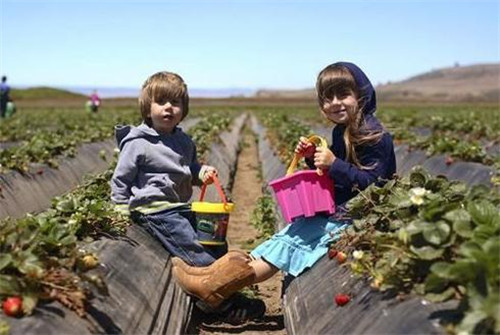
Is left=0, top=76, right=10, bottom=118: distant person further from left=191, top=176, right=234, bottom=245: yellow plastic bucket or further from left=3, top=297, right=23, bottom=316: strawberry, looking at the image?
left=3, top=297, right=23, bottom=316: strawberry

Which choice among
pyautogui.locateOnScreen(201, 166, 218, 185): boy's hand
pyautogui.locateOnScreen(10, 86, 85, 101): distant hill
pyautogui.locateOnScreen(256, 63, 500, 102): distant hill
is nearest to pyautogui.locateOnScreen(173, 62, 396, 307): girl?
pyautogui.locateOnScreen(201, 166, 218, 185): boy's hand

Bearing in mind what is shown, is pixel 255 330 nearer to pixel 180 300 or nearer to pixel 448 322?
pixel 180 300

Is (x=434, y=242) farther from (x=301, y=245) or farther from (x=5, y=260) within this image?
(x=5, y=260)

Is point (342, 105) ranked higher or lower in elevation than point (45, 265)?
higher

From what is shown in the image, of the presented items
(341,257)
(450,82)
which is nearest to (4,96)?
(341,257)

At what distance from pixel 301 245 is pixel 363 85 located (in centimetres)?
117

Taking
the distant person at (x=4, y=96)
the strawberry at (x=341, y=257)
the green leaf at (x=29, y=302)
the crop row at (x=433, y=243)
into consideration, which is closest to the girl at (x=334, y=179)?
the crop row at (x=433, y=243)

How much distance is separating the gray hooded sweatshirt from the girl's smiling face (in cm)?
126

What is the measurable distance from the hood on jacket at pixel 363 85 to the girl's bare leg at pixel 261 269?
125cm

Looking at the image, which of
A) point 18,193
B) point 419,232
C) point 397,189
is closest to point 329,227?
point 397,189

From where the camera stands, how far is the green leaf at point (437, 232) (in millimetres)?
3227

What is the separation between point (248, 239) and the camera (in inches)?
306

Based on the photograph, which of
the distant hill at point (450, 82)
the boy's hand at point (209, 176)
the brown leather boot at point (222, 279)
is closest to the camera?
the brown leather boot at point (222, 279)

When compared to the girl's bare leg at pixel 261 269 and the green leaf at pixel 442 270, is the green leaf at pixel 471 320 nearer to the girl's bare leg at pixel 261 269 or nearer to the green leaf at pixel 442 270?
the green leaf at pixel 442 270
